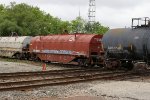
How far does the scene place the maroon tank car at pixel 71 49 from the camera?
29.0 meters

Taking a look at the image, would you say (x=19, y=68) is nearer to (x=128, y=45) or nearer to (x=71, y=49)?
(x=71, y=49)

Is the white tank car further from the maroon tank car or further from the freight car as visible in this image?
the freight car

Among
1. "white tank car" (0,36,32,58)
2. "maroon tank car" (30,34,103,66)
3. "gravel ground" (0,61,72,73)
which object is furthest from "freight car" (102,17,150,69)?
"white tank car" (0,36,32,58)

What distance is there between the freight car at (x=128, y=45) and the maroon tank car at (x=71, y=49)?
226 centimetres

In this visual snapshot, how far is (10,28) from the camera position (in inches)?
2518

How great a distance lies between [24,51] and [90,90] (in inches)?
1014

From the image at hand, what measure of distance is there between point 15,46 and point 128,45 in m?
20.9

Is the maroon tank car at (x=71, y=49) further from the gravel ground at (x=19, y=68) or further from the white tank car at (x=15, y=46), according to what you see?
the white tank car at (x=15, y=46)

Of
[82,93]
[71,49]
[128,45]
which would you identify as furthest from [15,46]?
[82,93]

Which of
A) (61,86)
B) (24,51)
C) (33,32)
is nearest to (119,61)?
(61,86)

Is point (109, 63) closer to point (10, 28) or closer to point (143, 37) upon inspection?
point (143, 37)

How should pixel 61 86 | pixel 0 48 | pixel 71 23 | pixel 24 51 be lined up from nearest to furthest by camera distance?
pixel 61 86 → pixel 24 51 → pixel 0 48 → pixel 71 23

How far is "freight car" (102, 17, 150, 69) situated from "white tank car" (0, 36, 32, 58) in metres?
16.4

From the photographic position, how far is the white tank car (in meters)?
40.6
